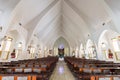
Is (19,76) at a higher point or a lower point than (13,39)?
lower

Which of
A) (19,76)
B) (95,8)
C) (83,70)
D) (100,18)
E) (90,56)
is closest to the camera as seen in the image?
(19,76)

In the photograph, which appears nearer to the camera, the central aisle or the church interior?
the central aisle

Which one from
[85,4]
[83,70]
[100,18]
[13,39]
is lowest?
[83,70]

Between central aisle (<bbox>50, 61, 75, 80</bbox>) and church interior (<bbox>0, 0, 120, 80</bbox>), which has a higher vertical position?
church interior (<bbox>0, 0, 120, 80</bbox>)

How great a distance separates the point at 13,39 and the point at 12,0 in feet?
22.8

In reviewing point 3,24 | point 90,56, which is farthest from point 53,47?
point 3,24

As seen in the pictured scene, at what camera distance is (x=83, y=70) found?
260 inches

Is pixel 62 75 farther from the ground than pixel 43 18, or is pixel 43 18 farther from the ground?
pixel 43 18

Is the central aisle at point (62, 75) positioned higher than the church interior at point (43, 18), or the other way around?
the church interior at point (43, 18)

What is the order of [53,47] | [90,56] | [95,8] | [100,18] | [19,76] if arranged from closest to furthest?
[19,76] → [95,8] → [100,18] → [90,56] → [53,47]

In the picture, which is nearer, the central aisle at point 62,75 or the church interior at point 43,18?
the central aisle at point 62,75

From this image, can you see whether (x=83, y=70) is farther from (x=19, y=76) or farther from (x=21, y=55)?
(x=21, y=55)

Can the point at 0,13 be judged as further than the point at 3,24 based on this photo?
No

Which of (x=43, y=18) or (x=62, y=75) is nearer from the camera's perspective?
(x=62, y=75)
